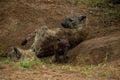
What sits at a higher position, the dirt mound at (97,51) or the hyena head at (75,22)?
the hyena head at (75,22)

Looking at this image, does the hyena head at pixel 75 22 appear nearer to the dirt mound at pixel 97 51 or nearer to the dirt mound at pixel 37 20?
the dirt mound at pixel 37 20

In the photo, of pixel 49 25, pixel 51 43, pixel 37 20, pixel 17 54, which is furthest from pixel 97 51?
pixel 37 20

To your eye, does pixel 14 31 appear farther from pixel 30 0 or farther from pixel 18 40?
pixel 30 0

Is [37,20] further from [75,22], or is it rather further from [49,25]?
[75,22]

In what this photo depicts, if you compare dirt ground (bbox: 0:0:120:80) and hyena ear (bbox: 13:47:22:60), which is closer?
dirt ground (bbox: 0:0:120:80)

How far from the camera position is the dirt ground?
20.6 ft

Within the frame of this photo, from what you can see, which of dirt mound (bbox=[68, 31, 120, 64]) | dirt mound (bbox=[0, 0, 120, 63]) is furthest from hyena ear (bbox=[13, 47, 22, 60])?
dirt mound (bbox=[0, 0, 120, 63])

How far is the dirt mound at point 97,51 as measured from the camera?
803 centimetres

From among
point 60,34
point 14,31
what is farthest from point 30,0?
point 60,34

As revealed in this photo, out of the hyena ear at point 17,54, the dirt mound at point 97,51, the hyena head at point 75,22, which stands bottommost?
the dirt mound at point 97,51

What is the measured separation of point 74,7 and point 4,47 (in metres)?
3.90

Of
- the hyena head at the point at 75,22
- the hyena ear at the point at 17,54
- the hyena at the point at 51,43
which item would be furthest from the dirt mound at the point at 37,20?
the hyena ear at the point at 17,54

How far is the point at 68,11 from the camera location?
12336mm

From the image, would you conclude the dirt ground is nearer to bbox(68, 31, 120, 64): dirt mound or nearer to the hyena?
bbox(68, 31, 120, 64): dirt mound
